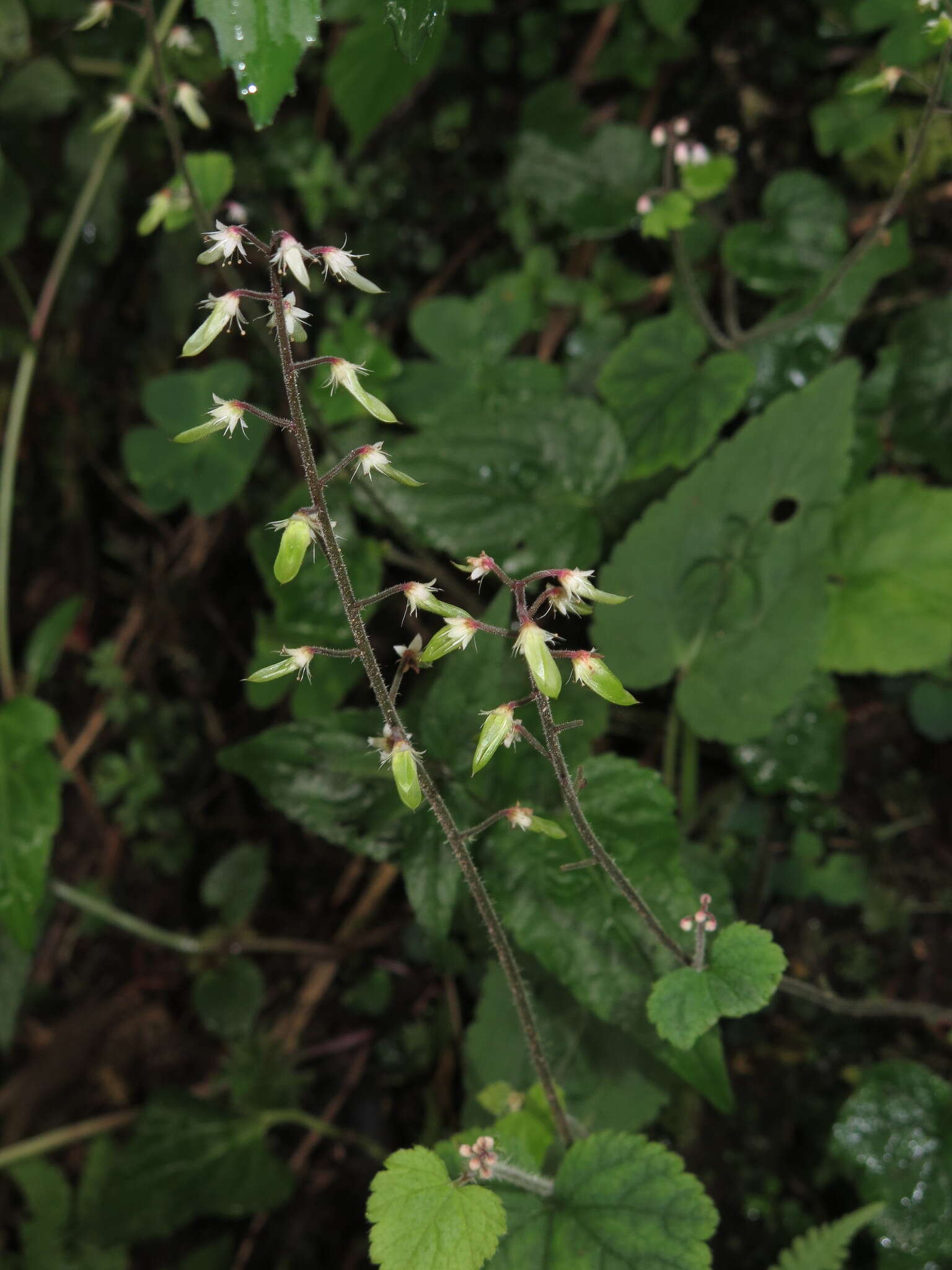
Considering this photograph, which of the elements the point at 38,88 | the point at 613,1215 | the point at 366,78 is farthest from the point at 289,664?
the point at 38,88

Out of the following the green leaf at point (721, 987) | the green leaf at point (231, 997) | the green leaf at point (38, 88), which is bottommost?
the green leaf at point (231, 997)

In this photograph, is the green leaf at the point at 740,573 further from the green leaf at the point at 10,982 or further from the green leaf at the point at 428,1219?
the green leaf at the point at 10,982

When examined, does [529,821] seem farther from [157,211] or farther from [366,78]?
[366,78]

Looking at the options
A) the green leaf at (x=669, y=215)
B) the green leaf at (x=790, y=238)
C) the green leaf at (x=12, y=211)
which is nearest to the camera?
the green leaf at (x=669, y=215)

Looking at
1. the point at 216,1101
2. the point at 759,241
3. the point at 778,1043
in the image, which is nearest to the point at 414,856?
the point at 778,1043

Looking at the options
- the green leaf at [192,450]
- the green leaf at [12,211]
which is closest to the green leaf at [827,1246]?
the green leaf at [192,450]

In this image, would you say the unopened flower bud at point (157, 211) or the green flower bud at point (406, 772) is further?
the unopened flower bud at point (157, 211)

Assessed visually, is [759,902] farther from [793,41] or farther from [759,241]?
[793,41]
